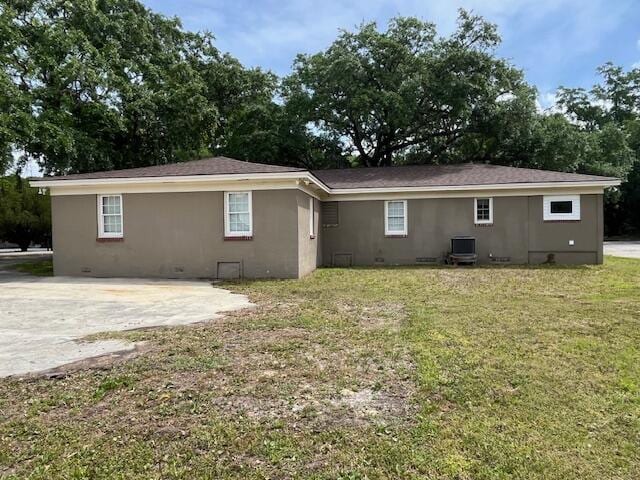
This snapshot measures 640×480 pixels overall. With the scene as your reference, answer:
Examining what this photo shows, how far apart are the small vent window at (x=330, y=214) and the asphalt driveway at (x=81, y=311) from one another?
5547 mm

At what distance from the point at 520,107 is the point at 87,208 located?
1834 cm

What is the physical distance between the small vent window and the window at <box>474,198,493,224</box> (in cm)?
466

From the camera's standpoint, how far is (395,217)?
14906 mm

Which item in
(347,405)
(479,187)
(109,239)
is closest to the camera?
(347,405)

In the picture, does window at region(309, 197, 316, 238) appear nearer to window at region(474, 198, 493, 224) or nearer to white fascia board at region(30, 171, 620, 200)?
white fascia board at region(30, 171, 620, 200)

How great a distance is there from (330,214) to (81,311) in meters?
9.39

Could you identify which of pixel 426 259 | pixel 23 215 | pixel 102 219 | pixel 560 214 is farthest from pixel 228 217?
pixel 23 215

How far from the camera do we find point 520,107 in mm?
20172

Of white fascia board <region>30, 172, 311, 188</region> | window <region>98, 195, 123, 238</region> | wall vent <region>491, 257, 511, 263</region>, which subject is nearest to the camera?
white fascia board <region>30, 172, 311, 188</region>

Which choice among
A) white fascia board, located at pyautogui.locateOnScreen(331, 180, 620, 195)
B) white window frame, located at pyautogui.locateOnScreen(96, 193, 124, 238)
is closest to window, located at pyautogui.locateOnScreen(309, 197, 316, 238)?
white fascia board, located at pyautogui.locateOnScreen(331, 180, 620, 195)

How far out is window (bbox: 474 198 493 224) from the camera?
14492 mm

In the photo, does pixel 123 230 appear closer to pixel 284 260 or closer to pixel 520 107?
pixel 284 260

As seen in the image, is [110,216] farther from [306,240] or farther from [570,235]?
[570,235]

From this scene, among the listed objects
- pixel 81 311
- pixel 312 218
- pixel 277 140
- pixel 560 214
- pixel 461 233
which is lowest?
pixel 81 311
